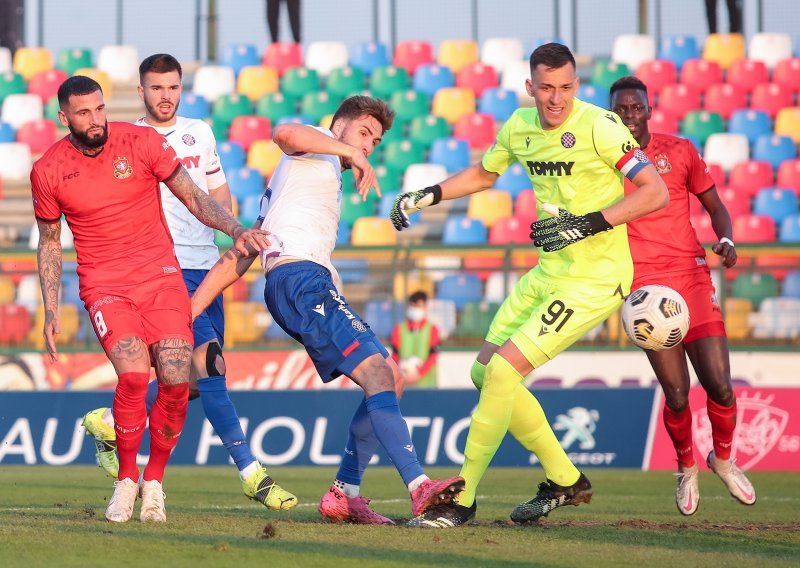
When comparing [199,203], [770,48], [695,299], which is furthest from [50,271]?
[770,48]

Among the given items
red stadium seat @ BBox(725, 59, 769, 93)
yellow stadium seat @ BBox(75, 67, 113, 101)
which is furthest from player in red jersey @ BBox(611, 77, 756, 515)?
yellow stadium seat @ BBox(75, 67, 113, 101)

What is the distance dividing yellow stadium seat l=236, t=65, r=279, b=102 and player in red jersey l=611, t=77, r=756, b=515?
15.2 meters

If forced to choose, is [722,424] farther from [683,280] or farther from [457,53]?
[457,53]

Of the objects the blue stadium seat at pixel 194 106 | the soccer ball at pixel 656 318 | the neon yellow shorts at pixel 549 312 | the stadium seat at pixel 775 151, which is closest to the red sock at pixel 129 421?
the neon yellow shorts at pixel 549 312

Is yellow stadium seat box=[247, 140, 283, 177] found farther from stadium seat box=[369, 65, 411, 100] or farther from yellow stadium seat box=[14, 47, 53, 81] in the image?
yellow stadium seat box=[14, 47, 53, 81]

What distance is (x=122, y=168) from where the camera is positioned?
23.3ft

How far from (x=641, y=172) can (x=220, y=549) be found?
9.90 feet

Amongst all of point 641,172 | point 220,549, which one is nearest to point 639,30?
point 641,172

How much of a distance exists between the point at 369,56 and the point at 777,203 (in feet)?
26.9

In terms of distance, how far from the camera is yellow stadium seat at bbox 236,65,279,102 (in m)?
23.1

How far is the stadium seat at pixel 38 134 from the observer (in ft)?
72.6

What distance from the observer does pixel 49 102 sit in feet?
75.7

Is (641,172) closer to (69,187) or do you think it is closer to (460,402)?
(69,187)

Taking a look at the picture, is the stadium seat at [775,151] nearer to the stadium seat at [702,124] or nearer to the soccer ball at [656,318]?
the stadium seat at [702,124]
